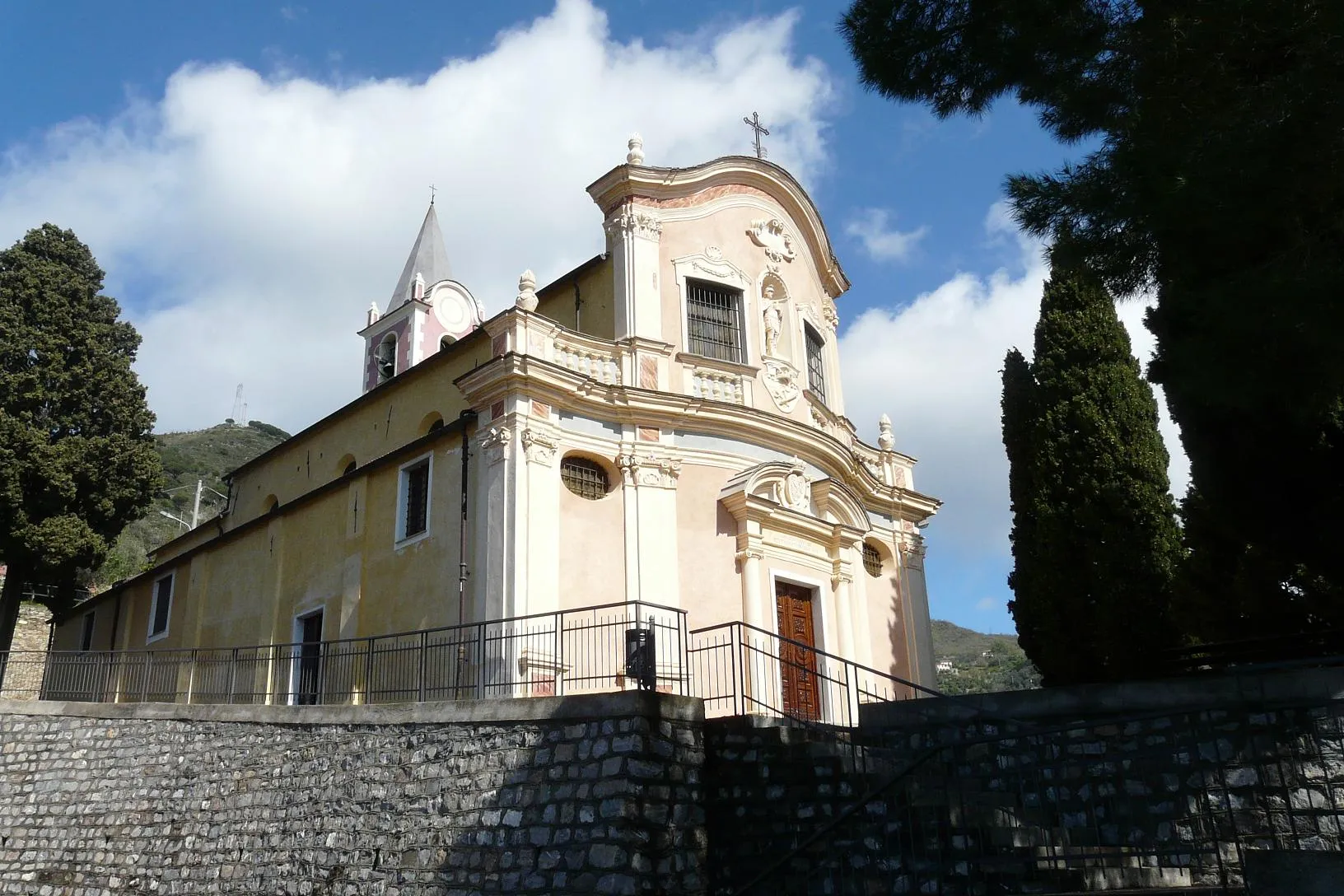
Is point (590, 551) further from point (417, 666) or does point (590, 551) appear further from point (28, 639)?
point (28, 639)

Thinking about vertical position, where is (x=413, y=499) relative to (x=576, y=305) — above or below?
below

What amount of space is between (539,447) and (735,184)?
7.32 metres

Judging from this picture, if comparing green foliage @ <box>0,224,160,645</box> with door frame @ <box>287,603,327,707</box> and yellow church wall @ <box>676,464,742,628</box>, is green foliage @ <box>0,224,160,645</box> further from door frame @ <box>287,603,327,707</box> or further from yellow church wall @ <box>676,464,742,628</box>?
yellow church wall @ <box>676,464,742,628</box>

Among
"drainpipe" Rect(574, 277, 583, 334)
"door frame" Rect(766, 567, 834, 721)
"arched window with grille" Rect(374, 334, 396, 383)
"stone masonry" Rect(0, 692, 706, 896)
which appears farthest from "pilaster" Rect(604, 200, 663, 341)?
"arched window with grille" Rect(374, 334, 396, 383)

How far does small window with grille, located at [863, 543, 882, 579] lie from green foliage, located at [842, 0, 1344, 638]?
10.8 metres

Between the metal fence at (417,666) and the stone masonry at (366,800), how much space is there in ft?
2.83

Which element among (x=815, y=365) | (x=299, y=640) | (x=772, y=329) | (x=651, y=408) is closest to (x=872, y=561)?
(x=815, y=365)

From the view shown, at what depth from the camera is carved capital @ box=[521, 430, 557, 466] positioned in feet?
56.6

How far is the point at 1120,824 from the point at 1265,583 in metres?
4.57

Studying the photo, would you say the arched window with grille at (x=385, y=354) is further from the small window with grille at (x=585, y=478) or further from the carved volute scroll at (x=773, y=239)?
the small window with grille at (x=585, y=478)

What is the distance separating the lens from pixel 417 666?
1636 cm

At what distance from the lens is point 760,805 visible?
11.5 m

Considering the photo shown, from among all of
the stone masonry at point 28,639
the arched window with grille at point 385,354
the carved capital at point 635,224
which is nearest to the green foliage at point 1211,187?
the carved capital at point 635,224

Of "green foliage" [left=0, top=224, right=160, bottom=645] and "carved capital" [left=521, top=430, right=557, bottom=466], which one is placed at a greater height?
"green foliage" [left=0, top=224, right=160, bottom=645]
